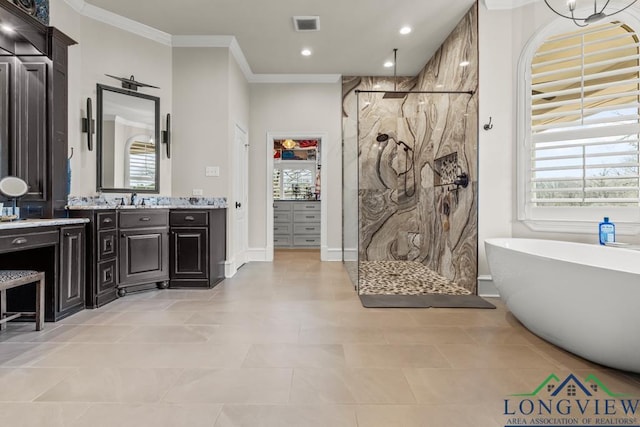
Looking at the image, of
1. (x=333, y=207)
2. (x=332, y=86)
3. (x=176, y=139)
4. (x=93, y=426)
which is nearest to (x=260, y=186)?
(x=333, y=207)

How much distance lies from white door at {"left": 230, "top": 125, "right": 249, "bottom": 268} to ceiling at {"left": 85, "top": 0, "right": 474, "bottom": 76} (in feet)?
3.94

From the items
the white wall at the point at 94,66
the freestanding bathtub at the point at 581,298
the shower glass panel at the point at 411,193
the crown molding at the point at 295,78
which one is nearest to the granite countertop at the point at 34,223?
the white wall at the point at 94,66

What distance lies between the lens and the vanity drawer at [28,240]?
2.21 metres

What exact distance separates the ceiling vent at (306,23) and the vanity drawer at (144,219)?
8.45 feet

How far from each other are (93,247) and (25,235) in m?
0.64

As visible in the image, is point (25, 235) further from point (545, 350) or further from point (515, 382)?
point (545, 350)

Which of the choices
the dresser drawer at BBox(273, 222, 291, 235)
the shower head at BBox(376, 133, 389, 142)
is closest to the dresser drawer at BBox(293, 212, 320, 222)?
the dresser drawer at BBox(273, 222, 291, 235)

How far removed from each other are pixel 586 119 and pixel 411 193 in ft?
8.31

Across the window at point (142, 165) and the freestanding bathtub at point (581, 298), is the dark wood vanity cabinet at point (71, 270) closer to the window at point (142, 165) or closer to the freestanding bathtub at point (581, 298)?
the window at point (142, 165)

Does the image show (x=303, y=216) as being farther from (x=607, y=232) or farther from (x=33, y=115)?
(x=607, y=232)

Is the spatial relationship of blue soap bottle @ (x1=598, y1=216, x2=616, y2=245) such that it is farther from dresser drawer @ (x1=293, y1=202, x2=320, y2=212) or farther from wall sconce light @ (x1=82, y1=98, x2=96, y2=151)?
dresser drawer @ (x1=293, y1=202, x2=320, y2=212)

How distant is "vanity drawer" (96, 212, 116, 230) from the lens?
3.03 meters

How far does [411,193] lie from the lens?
524 centimetres

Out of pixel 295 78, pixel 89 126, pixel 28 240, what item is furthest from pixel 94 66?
pixel 295 78
